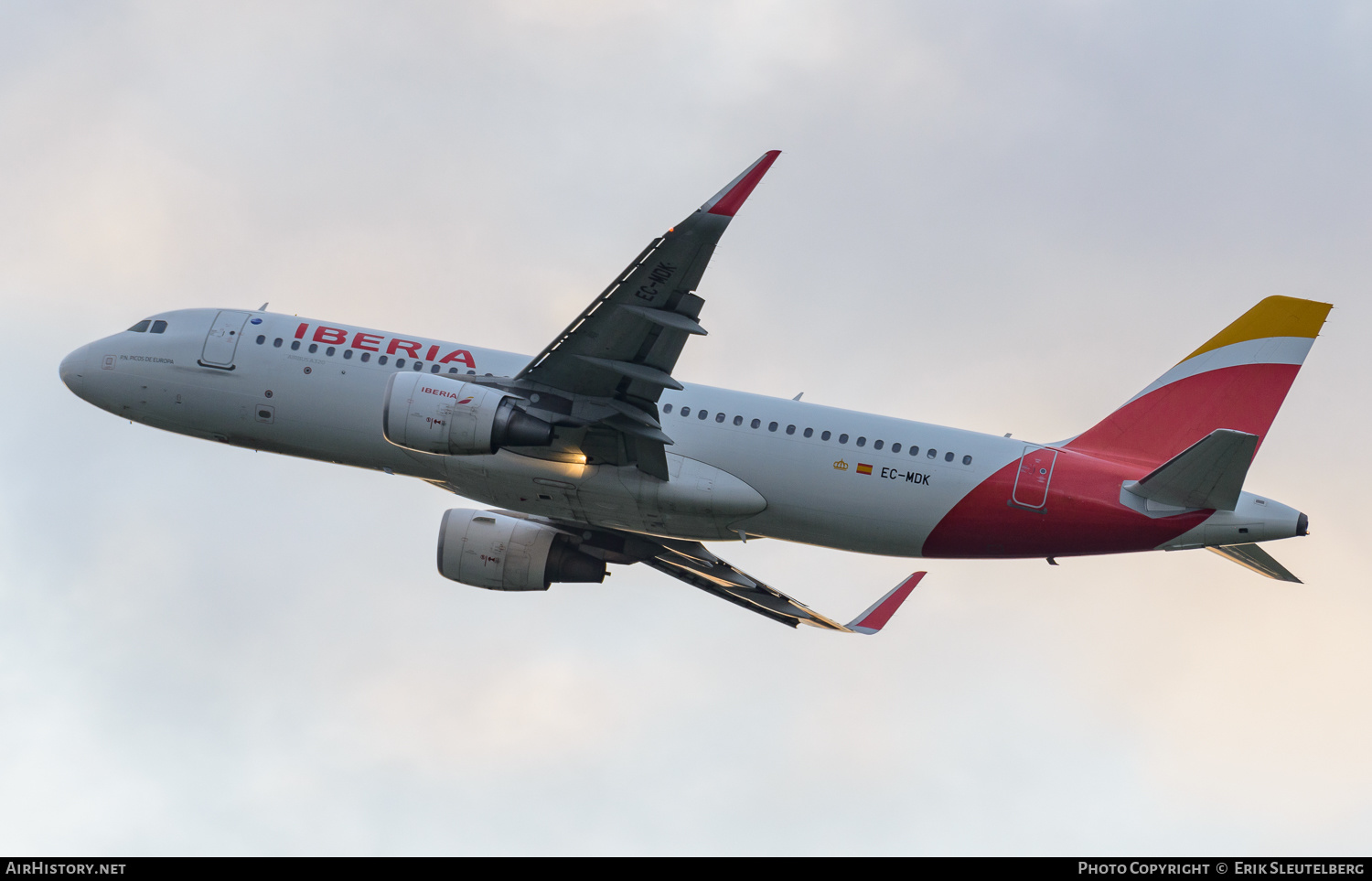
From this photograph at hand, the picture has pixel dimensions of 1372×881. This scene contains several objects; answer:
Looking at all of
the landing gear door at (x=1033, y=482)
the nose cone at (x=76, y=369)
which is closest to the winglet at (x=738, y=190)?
the landing gear door at (x=1033, y=482)

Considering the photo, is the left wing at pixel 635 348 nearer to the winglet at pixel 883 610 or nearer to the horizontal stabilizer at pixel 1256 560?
the winglet at pixel 883 610

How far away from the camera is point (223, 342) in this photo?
32344mm

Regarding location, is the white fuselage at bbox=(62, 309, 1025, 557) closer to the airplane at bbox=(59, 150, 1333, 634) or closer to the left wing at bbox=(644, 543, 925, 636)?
the airplane at bbox=(59, 150, 1333, 634)

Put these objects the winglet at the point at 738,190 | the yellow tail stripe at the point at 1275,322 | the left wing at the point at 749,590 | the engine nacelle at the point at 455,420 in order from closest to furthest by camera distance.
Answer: the winglet at the point at 738,190 < the engine nacelle at the point at 455,420 < the yellow tail stripe at the point at 1275,322 < the left wing at the point at 749,590

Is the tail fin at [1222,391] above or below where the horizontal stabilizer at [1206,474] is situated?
above

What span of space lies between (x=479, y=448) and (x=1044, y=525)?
42.6 ft

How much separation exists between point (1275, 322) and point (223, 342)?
26.0 metres

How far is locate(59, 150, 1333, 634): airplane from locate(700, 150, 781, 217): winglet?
245cm

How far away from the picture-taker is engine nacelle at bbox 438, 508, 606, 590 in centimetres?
3369

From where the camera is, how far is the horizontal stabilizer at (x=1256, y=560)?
2880 cm

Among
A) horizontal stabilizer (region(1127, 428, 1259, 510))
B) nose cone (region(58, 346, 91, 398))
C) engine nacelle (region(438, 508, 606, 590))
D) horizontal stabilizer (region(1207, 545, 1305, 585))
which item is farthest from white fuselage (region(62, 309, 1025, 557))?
horizontal stabilizer (region(1207, 545, 1305, 585))

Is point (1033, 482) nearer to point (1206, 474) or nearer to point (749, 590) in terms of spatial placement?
point (1206, 474)

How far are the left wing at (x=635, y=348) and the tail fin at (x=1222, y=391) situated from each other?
423 inches

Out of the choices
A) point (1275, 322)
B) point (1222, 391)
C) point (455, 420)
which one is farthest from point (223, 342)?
point (1275, 322)
